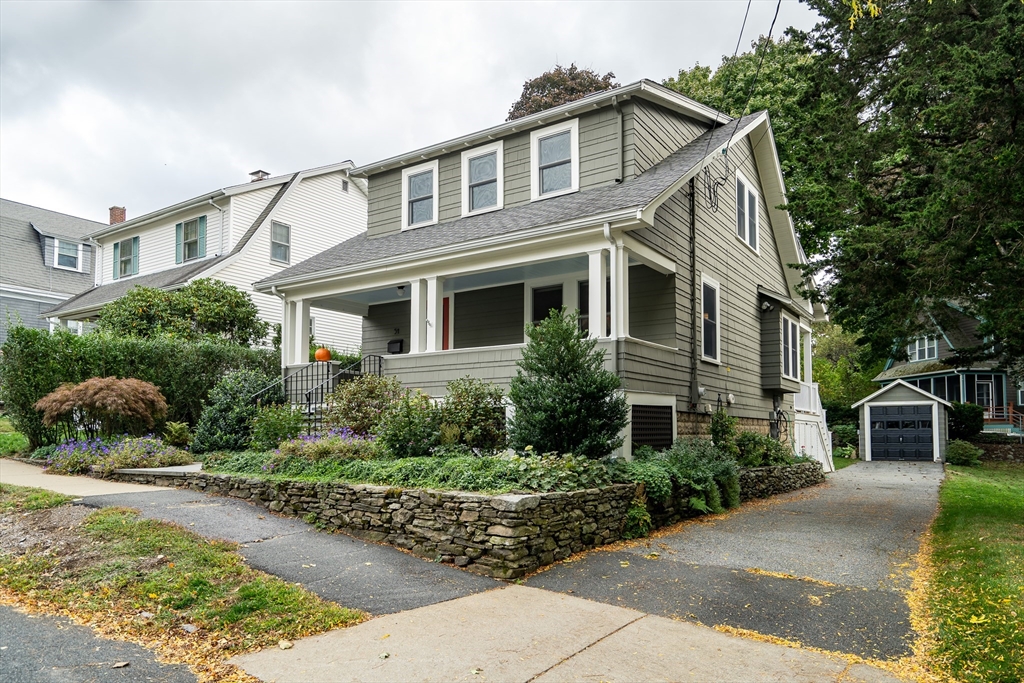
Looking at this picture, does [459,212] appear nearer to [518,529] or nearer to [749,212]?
[749,212]

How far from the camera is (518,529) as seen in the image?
7.13m

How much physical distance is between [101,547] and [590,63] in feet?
96.1

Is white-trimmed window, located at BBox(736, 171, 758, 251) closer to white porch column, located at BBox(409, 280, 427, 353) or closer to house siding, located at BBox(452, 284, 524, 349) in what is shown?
house siding, located at BBox(452, 284, 524, 349)

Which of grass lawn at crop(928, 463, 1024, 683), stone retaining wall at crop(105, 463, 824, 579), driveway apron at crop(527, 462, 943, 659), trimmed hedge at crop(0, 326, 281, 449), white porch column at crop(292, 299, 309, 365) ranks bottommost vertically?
driveway apron at crop(527, 462, 943, 659)

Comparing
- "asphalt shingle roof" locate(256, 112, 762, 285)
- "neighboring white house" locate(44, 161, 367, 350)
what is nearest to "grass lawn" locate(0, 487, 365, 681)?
"asphalt shingle roof" locate(256, 112, 762, 285)

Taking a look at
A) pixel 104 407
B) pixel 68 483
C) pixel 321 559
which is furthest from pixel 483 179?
pixel 321 559

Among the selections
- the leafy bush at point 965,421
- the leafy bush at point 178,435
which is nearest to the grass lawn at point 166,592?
the leafy bush at point 178,435

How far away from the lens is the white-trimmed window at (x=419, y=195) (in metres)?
15.6

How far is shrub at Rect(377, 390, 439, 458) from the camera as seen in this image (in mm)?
9805

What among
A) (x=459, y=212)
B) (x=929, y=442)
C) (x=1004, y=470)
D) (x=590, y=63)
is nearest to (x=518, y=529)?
(x=459, y=212)

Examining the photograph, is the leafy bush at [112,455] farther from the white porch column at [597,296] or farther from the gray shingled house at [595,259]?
the white porch column at [597,296]

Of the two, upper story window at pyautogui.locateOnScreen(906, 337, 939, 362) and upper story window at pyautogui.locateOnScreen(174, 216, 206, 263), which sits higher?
upper story window at pyautogui.locateOnScreen(174, 216, 206, 263)

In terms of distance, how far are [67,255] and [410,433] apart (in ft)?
85.6

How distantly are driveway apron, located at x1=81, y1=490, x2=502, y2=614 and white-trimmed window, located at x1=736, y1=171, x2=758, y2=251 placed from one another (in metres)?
11.7
